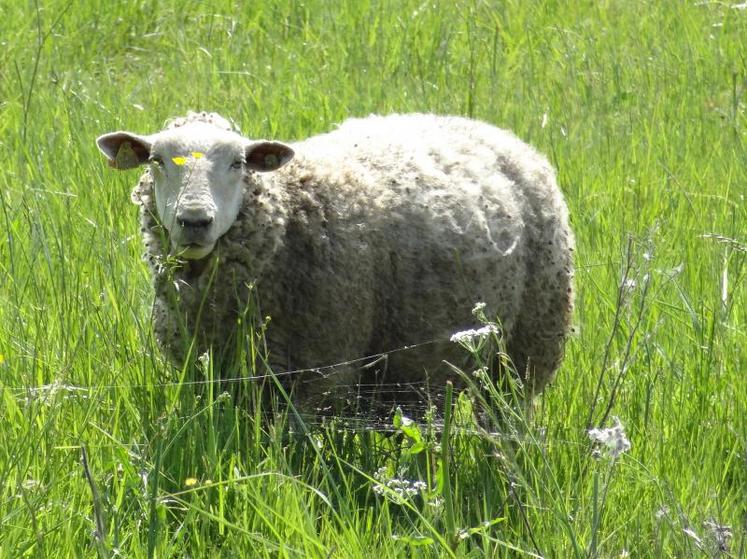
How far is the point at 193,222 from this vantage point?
3482mm

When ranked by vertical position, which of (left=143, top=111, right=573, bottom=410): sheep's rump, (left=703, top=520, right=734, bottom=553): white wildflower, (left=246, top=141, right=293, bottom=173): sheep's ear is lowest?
(left=703, top=520, right=734, bottom=553): white wildflower

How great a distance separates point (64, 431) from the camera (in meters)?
3.39

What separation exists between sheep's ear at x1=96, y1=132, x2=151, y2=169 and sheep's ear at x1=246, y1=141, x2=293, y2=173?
0.30 metres

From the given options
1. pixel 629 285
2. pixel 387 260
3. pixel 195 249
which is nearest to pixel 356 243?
pixel 387 260

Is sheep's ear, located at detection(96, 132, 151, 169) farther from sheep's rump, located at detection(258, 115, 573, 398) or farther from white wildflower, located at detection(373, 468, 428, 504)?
white wildflower, located at detection(373, 468, 428, 504)

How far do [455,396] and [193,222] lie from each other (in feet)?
4.04

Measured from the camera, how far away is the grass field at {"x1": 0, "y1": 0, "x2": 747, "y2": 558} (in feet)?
9.68

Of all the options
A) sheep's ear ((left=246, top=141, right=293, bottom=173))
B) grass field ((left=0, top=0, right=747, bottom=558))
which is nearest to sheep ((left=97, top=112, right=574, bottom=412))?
sheep's ear ((left=246, top=141, right=293, bottom=173))

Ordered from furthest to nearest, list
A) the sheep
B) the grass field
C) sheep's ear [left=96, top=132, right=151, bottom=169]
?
sheep's ear [left=96, top=132, right=151, bottom=169] < the sheep < the grass field

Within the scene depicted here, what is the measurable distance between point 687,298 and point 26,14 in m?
4.62

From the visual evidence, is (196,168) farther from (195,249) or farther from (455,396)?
(455,396)

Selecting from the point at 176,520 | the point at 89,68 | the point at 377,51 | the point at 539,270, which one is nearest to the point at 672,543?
the point at 176,520

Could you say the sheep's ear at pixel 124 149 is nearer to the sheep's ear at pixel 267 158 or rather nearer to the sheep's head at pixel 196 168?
the sheep's head at pixel 196 168

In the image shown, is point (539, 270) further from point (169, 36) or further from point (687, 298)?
point (169, 36)
